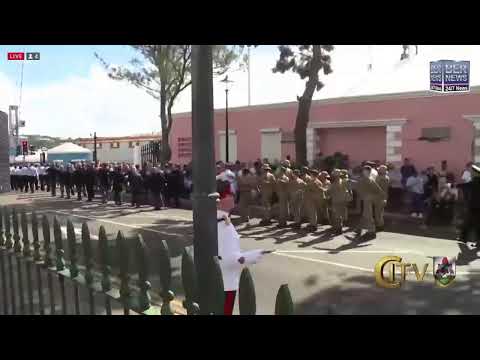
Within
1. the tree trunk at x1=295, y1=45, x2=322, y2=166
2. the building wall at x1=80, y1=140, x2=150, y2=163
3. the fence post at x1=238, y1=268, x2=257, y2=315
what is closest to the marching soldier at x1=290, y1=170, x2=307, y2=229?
the tree trunk at x1=295, y1=45, x2=322, y2=166

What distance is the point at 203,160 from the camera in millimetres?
3082

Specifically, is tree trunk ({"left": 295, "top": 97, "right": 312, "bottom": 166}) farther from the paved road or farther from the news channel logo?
the paved road

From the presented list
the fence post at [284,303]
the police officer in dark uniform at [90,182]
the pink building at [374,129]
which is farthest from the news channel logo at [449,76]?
the fence post at [284,303]

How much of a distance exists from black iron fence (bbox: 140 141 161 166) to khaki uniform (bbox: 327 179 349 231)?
20.2 m

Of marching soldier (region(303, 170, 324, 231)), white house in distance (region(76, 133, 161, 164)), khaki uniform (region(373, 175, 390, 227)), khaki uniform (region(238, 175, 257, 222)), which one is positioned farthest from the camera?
white house in distance (region(76, 133, 161, 164))

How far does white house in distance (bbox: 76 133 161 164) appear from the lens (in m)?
42.9

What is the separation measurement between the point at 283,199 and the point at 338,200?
2.16m

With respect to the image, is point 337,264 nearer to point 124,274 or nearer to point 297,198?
point 297,198

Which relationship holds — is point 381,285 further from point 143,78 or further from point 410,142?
point 143,78

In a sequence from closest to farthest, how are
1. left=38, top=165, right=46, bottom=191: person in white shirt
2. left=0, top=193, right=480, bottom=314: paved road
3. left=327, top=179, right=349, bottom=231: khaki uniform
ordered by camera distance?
left=0, top=193, right=480, bottom=314: paved road
left=327, top=179, right=349, bottom=231: khaki uniform
left=38, top=165, right=46, bottom=191: person in white shirt

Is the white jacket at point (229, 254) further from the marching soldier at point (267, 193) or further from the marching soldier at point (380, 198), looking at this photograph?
the marching soldier at point (267, 193)

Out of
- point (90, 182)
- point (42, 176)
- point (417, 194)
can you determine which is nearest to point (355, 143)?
point (417, 194)

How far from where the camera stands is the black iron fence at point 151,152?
1287 inches
